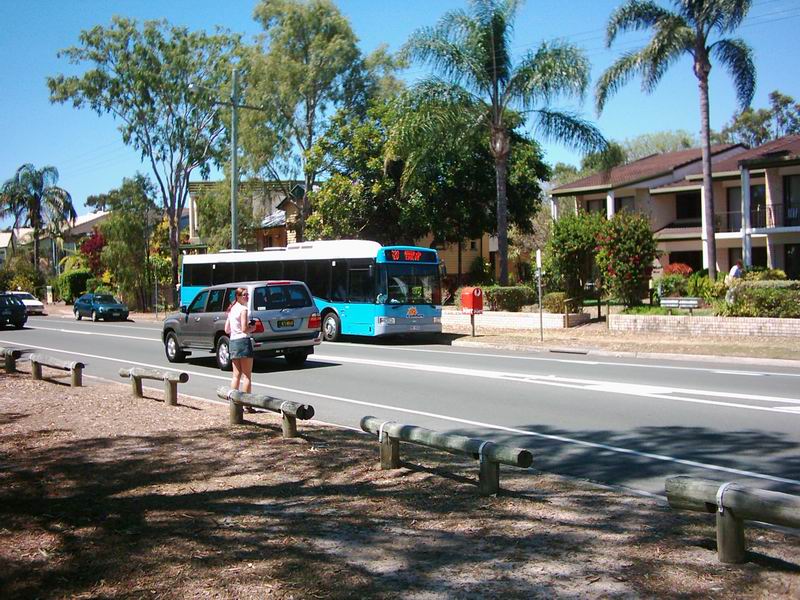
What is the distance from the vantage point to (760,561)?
506 cm

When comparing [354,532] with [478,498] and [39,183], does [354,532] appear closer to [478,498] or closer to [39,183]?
[478,498]

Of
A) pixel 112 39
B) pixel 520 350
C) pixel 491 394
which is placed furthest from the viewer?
pixel 112 39

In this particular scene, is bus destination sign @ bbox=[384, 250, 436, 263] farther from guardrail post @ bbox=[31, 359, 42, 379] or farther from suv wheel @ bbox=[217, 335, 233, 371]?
guardrail post @ bbox=[31, 359, 42, 379]

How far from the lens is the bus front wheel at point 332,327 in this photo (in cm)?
2500

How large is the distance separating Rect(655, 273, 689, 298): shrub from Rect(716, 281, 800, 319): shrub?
18.9 ft

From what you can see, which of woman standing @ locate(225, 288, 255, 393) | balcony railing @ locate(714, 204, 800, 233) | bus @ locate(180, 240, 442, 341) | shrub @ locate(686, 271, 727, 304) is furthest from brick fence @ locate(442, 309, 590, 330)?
woman standing @ locate(225, 288, 255, 393)

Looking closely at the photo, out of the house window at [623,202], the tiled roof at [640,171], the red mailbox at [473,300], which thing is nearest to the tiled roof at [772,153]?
the tiled roof at [640,171]

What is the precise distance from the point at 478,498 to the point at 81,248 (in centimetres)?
6099

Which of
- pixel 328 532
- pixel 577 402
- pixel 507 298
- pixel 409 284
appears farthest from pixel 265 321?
pixel 507 298

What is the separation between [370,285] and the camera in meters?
24.0

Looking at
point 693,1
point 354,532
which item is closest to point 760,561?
point 354,532

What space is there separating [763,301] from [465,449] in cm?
1769

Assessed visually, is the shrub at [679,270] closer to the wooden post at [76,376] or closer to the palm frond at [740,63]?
the palm frond at [740,63]

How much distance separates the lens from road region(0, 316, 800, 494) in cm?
814
